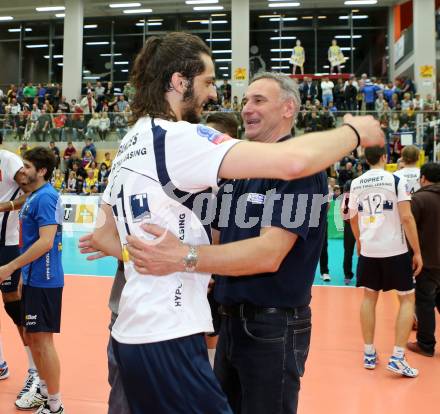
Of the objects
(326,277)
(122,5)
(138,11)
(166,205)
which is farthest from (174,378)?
(138,11)

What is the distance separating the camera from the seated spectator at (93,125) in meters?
16.5

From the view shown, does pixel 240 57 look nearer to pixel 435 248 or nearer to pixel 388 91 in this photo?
pixel 388 91

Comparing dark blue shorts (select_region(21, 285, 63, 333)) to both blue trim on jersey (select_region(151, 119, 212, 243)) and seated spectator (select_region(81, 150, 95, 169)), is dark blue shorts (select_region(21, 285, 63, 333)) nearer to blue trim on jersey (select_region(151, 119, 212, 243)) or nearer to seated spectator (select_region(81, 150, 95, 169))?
blue trim on jersey (select_region(151, 119, 212, 243))

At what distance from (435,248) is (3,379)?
4.59 m

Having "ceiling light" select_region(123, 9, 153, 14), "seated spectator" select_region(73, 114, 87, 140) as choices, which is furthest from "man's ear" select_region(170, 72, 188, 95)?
"ceiling light" select_region(123, 9, 153, 14)

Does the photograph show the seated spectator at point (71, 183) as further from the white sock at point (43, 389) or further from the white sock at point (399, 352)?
the white sock at point (399, 352)

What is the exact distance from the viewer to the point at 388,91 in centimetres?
1948

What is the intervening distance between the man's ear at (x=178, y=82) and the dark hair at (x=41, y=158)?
248 cm

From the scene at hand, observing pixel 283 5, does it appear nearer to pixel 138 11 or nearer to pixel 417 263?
pixel 138 11

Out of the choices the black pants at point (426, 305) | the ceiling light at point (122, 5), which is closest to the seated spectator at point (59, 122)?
the ceiling light at point (122, 5)

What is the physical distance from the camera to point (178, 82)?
1635mm

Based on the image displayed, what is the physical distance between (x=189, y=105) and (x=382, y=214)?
148 inches

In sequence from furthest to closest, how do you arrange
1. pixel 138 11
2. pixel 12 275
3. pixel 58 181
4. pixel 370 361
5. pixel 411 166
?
pixel 138 11 < pixel 58 181 < pixel 411 166 < pixel 370 361 < pixel 12 275

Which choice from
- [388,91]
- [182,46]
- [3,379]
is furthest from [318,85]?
[182,46]
